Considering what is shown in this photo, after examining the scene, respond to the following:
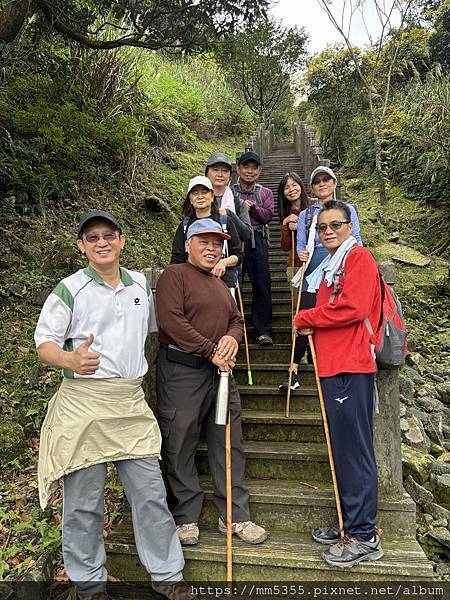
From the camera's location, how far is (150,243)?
738cm

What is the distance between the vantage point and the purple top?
16.9ft

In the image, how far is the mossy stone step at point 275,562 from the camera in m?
2.82

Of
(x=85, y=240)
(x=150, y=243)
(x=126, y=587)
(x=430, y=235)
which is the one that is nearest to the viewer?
(x=85, y=240)

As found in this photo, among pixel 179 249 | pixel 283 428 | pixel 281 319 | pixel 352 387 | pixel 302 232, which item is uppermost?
pixel 302 232

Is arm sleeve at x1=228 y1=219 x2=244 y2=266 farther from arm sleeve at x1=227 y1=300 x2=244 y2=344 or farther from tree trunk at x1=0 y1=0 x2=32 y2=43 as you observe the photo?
tree trunk at x1=0 y1=0 x2=32 y2=43

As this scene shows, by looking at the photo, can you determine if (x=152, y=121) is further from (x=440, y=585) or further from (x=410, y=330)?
(x=440, y=585)

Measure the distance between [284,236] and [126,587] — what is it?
134 inches

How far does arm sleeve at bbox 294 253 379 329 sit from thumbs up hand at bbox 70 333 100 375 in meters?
1.38

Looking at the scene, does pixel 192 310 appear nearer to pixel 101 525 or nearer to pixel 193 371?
pixel 193 371

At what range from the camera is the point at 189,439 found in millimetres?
3180

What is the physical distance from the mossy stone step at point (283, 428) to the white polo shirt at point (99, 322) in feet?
5.09

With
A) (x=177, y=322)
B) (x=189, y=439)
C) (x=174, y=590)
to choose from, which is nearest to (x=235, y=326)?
(x=177, y=322)

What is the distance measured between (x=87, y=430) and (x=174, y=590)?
106cm

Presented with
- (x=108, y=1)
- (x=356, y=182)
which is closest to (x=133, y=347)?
(x=108, y=1)
